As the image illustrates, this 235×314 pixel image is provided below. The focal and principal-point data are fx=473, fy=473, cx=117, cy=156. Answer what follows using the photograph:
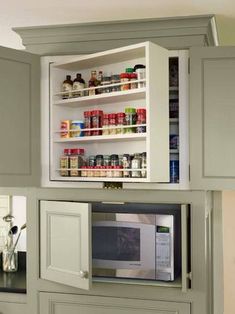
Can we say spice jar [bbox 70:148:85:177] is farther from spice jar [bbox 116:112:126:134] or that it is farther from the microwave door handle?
the microwave door handle

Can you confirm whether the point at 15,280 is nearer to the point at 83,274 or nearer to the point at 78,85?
the point at 83,274

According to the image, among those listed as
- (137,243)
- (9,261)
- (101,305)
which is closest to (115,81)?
(137,243)

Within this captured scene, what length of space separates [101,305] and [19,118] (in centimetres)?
114

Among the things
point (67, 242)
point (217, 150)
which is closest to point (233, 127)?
point (217, 150)

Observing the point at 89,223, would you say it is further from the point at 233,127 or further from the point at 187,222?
the point at 233,127

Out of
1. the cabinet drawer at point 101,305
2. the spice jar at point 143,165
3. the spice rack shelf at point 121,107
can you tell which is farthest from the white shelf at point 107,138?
the cabinet drawer at point 101,305

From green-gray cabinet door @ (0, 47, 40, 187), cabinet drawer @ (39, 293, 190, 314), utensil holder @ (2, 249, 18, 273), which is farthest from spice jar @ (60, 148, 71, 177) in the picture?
utensil holder @ (2, 249, 18, 273)

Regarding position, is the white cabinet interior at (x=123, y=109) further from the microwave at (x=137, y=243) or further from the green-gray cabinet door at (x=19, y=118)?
the microwave at (x=137, y=243)

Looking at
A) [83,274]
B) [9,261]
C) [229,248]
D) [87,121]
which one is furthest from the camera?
[229,248]

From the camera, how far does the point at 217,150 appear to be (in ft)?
8.04

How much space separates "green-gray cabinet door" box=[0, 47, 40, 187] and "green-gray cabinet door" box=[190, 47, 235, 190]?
90cm

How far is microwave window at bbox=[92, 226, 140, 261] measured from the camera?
2552mm

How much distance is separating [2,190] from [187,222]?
1138 mm

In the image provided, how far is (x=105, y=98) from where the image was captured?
8.45ft
